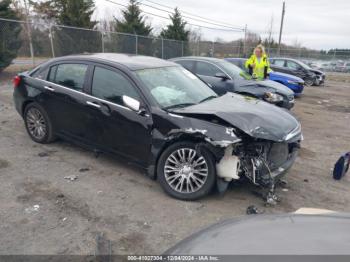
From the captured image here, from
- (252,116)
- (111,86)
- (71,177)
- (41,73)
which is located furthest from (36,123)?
(252,116)

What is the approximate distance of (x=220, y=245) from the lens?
1.86m

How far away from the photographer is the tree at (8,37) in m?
13.4

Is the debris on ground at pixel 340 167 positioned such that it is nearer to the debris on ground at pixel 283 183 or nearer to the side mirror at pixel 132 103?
the debris on ground at pixel 283 183

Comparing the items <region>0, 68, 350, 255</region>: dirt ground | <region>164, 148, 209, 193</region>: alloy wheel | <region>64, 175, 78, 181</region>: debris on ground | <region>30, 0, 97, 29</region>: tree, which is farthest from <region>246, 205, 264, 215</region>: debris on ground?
<region>30, 0, 97, 29</region>: tree

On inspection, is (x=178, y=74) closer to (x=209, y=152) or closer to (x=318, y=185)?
(x=209, y=152)

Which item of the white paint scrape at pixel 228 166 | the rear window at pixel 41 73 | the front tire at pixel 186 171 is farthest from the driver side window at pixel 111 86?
the white paint scrape at pixel 228 166

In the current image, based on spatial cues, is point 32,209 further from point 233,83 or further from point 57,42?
point 57,42

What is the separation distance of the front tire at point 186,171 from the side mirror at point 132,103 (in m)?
0.67

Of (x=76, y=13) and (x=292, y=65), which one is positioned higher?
(x=76, y=13)

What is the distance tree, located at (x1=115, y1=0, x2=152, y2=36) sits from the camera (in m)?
24.5

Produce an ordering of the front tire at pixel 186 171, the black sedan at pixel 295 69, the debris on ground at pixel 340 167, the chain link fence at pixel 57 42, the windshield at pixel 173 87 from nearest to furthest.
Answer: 1. the front tire at pixel 186 171
2. the windshield at pixel 173 87
3. the debris on ground at pixel 340 167
4. the chain link fence at pixel 57 42
5. the black sedan at pixel 295 69

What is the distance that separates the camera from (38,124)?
5742mm

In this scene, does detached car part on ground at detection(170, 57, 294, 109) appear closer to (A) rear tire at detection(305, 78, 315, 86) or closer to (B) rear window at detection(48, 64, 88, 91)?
(B) rear window at detection(48, 64, 88, 91)

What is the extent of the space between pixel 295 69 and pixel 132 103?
52.3ft
